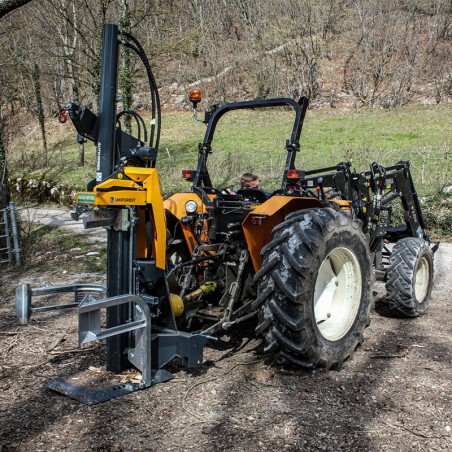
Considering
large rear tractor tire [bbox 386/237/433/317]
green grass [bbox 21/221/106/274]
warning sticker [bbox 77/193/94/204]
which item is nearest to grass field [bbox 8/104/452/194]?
green grass [bbox 21/221/106/274]

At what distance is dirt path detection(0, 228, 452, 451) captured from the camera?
106 inches

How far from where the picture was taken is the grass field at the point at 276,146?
1548 centimetres

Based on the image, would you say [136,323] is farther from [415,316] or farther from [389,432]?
[415,316]

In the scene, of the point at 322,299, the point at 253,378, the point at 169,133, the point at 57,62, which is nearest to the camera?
the point at 253,378

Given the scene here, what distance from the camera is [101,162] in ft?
11.1

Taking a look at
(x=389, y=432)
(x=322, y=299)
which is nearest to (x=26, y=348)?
(x=322, y=299)

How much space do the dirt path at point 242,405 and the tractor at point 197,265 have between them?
0.16 m

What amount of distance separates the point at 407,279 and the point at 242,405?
2739 mm

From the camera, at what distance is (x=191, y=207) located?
4.23 meters

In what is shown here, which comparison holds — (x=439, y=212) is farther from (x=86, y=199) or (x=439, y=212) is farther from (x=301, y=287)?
(x=86, y=199)

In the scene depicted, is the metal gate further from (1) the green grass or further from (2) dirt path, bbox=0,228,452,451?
(2) dirt path, bbox=0,228,452,451

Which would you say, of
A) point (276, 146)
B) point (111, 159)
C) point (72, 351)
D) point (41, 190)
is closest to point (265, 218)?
point (111, 159)

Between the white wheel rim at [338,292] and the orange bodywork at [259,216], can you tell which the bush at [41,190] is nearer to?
the orange bodywork at [259,216]

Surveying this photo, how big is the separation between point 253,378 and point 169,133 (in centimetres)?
2782
